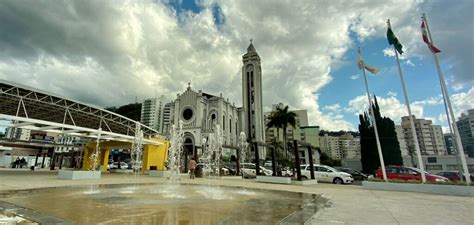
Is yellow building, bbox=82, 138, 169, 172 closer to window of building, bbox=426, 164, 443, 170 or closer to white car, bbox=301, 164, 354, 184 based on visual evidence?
white car, bbox=301, 164, 354, 184

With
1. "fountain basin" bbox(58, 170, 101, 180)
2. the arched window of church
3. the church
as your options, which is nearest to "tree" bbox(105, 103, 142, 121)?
the church

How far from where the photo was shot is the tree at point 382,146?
35406mm

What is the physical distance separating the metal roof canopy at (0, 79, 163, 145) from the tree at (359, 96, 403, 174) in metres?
32.2

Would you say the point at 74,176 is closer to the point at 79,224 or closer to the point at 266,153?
the point at 79,224

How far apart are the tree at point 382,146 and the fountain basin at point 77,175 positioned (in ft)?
121

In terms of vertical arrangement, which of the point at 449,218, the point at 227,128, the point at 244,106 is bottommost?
the point at 449,218

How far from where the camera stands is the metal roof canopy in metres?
15.2

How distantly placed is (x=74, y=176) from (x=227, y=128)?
43204 mm

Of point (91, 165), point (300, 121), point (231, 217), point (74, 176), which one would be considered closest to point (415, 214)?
point (231, 217)

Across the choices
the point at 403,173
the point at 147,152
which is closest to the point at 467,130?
the point at 403,173

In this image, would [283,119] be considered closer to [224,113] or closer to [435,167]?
[224,113]

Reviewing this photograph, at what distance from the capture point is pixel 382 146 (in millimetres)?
36562

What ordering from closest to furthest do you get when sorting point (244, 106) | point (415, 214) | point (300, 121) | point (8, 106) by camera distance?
point (415, 214)
point (8, 106)
point (244, 106)
point (300, 121)

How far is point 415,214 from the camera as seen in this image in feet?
18.4
